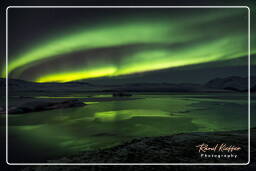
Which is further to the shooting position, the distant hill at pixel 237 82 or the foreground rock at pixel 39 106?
the foreground rock at pixel 39 106

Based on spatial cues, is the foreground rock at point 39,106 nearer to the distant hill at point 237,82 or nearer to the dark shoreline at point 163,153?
the dark shoreline at point 163,153

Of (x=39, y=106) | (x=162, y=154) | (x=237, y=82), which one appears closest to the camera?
(x=162, y=154)

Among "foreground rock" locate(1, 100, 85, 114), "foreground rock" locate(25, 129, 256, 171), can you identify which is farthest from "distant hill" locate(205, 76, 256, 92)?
"foreground rock" locate(1, 100, 85, 114)

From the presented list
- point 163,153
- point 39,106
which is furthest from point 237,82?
point 39,106

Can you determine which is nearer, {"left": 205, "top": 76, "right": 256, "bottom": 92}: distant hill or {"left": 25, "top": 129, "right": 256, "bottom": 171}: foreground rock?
{"left": 25, "top": 129, "right": 256, "bottom": 171}: foreground rock

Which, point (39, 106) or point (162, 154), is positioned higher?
point (39, 106)

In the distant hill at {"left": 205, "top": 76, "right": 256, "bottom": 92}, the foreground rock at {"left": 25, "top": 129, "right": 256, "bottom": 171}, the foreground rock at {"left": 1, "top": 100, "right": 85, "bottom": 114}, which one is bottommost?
the foreground rock at {"left": 25, "top": 129, "right": 256, "bottom": 171}

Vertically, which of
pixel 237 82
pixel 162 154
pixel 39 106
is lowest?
pixel 162 154

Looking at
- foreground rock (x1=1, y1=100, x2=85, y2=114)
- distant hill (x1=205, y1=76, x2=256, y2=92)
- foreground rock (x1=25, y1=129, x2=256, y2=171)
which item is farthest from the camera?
foreground rock (x1=1, y1=100, x2=85, y2=114)

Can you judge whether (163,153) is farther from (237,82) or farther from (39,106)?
(39,106)

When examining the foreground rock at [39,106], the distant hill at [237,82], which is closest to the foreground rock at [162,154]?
the distant hill at [237,82]

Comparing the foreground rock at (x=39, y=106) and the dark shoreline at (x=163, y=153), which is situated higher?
the foreground rock at (x=39, y=106)

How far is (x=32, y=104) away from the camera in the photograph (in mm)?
11641

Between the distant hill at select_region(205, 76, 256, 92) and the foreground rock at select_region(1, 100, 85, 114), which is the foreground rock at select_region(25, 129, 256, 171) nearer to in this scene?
the distant hill at select_region(205, 76, 256, 92)
